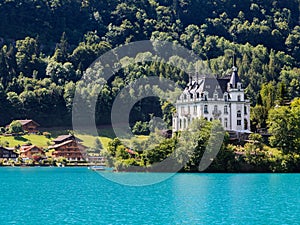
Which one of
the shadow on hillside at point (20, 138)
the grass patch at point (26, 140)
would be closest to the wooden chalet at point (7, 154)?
the grass patch at point (26, 140)

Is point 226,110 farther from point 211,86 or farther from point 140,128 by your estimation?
point 140,128

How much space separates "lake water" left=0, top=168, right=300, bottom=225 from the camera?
41344mm

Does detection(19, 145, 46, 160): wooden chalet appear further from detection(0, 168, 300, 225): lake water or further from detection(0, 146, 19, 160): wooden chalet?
detection(0, 168, 300, 225): lake water

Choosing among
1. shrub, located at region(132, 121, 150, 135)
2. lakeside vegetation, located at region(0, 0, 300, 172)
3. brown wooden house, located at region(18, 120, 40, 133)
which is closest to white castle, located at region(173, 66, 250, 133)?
lakeside vegetation, located at region(0, 0, 300, 172)

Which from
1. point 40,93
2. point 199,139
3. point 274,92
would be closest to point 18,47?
point 40,93

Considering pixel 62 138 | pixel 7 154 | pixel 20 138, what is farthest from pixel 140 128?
pixel 7 154

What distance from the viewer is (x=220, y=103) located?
9519 centimetres

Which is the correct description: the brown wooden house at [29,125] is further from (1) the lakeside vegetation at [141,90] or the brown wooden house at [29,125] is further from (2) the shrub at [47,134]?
(1) the lakeside vegetation at [141,90]

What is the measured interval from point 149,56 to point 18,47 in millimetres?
35499

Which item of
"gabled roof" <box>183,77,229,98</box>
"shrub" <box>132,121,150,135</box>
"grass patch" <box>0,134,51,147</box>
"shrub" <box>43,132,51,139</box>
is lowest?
"grass patch" <box>0,134,51,147</box>

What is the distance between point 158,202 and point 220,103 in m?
46.8

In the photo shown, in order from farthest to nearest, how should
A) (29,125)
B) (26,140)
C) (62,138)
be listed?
(29,125)
(26,140)
(62,138)

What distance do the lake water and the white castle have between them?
Answer: 2342cm

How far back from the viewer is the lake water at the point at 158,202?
136ft
